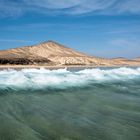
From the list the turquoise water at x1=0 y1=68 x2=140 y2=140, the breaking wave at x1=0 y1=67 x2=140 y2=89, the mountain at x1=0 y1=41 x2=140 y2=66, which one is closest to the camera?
the turquoise water at x1=0 y1=68 x2=140 y2=140

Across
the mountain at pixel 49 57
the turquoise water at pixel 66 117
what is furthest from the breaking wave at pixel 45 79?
the mountain at pixel 49 57

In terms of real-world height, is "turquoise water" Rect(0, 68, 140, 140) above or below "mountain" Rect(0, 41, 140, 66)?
below

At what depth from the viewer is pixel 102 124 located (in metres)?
6.65

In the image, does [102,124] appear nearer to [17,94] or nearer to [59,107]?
[59,107]

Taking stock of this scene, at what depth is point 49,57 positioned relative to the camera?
11419cm

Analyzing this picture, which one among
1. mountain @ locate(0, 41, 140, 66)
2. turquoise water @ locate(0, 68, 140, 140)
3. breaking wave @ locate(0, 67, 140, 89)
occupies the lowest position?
turquoise water @ locate(0, 68, 140, 140)

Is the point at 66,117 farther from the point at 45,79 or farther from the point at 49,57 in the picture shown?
the point at 49,57

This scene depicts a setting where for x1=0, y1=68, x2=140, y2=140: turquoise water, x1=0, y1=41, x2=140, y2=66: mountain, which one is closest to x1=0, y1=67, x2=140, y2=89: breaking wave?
x1=0, y1=68, x2=140, y2=140: turquoise water

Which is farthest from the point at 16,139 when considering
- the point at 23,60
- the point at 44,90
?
the point at 23,60

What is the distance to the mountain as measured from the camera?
8406 centimetres

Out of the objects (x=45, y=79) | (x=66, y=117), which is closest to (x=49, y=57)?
(x=45, y=79)

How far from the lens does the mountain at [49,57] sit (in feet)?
276

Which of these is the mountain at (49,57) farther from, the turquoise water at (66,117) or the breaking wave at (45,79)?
the turquoise water at (66,117)

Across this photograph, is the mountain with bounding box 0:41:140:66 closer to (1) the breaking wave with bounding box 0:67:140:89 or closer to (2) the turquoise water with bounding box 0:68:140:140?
(1) the breaking wave with bounding box 0:67:140:89
